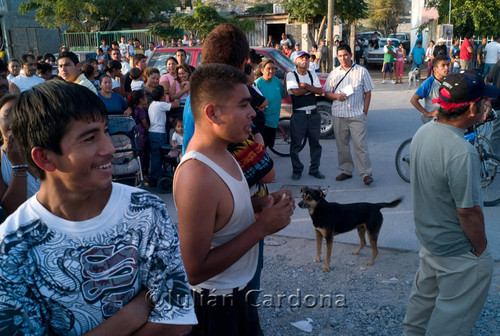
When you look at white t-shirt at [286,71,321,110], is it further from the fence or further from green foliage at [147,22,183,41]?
the fence

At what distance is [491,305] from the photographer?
3.78m

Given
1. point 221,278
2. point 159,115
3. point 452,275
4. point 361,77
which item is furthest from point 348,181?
point 221,278

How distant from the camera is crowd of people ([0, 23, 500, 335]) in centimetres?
139

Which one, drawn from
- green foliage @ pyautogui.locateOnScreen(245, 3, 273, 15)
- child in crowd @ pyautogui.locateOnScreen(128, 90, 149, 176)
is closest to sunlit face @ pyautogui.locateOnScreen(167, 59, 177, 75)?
child in crowd @ pyautogui.locateOnScreen(128, 90, 149, 176)

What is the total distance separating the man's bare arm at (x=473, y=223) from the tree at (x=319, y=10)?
2030 centimetres

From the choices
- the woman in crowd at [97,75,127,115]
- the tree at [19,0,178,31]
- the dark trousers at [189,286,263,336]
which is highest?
the tree at [19,0,178,31]

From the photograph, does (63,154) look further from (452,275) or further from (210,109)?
(452,275)

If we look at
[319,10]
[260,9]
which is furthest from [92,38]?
[260,9]

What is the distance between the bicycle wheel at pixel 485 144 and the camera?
6.45 m

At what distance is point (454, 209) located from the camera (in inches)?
103

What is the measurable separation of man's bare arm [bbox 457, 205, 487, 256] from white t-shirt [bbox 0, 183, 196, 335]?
173 centimetres

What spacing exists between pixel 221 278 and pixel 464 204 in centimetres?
143

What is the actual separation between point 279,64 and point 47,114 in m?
9.02

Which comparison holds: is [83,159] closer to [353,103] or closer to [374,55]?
[353,103]
